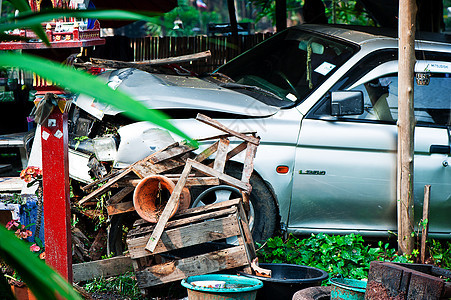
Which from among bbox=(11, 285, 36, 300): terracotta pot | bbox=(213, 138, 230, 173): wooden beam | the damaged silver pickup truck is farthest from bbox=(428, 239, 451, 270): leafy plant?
bbox=(11, 285, 36, 300): terracotta pot

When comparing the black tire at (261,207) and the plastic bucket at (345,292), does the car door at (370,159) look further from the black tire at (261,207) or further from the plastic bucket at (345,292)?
the plastic bucket at (345,292)

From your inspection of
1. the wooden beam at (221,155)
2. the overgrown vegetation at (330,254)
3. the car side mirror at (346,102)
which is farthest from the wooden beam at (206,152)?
the car side mirror at (346,102)

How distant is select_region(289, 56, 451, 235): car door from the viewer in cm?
485

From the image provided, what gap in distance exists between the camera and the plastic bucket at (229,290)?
12.0ft

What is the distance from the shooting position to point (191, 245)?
4160 millimetres

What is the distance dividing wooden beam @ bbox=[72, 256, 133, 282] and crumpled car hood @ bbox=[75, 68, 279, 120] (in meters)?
1.21

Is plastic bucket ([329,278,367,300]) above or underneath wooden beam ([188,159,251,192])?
underneath

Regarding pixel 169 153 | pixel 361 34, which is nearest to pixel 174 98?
pixel 169 153

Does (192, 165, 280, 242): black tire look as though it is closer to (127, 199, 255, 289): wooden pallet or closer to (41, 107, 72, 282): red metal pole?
(127, 199, 255, 289): wooden pallet

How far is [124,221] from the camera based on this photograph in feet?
15.8

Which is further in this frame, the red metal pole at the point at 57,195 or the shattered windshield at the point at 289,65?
the shattered windshield at the point at 289,65

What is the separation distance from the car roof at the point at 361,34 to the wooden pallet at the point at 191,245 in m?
2.19

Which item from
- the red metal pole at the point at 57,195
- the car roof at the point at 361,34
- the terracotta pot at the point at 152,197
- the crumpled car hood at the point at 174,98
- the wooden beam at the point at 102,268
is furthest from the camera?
the car roof at the point at 361,34

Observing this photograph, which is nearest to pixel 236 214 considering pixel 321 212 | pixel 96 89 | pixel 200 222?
pixel 200 222
